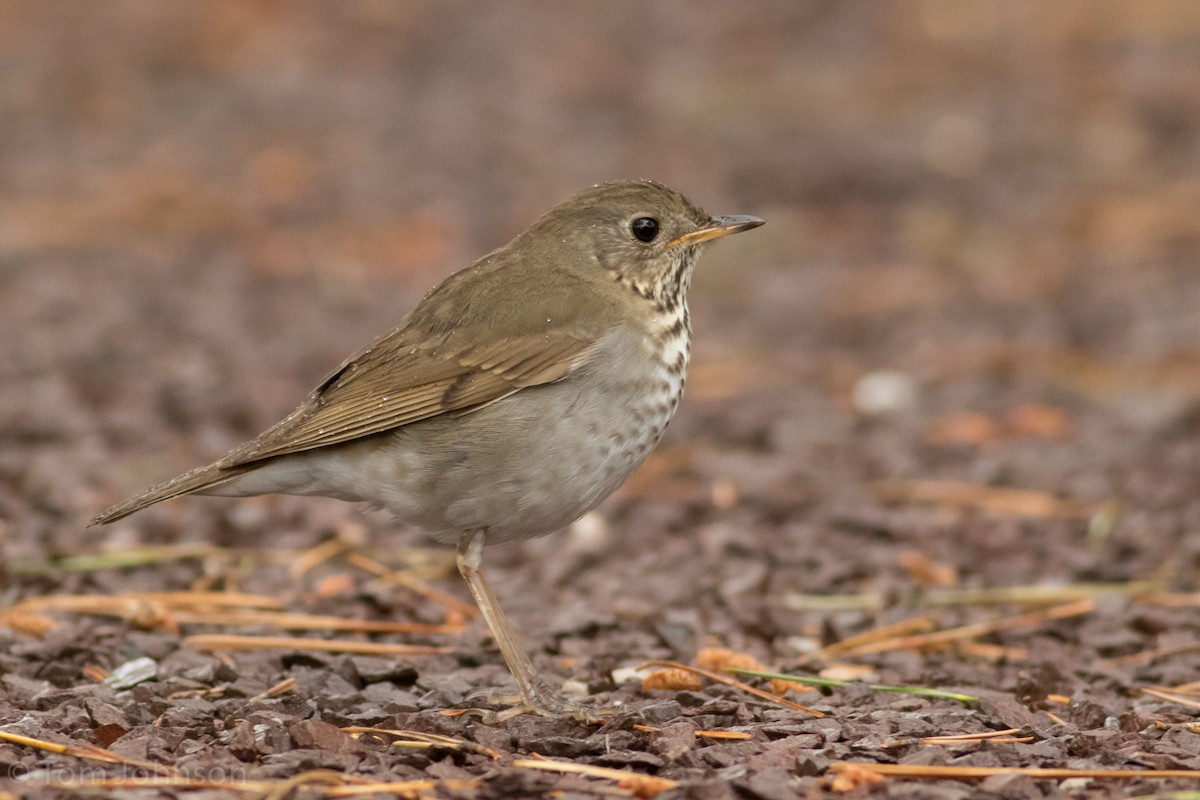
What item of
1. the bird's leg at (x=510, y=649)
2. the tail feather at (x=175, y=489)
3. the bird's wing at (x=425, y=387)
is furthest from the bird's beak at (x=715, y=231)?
the tail feather at (x=175, y=489)

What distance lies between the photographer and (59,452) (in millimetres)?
6941

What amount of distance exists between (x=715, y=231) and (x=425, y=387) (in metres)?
1.07

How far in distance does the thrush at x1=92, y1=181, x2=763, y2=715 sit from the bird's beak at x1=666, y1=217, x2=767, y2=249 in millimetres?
188

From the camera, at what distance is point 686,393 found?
8.26 metres

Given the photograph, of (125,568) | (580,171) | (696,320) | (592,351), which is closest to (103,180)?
(580,171)

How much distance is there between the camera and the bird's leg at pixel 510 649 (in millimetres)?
4516

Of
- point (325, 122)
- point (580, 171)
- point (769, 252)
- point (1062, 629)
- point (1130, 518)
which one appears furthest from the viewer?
point (325, 122)

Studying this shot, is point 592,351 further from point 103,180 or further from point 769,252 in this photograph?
point 103,180

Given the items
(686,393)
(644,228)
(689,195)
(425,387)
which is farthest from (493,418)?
(689,195)

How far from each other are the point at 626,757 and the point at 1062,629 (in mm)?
2276

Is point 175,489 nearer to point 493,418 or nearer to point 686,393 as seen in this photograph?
point 493,418

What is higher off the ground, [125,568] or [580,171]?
[580,171]

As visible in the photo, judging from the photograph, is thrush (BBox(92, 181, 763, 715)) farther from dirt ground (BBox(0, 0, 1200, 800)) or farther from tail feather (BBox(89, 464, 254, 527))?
dirt ground (BBox(0, 0, 1200, 800))

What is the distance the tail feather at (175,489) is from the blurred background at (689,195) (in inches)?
65.4
